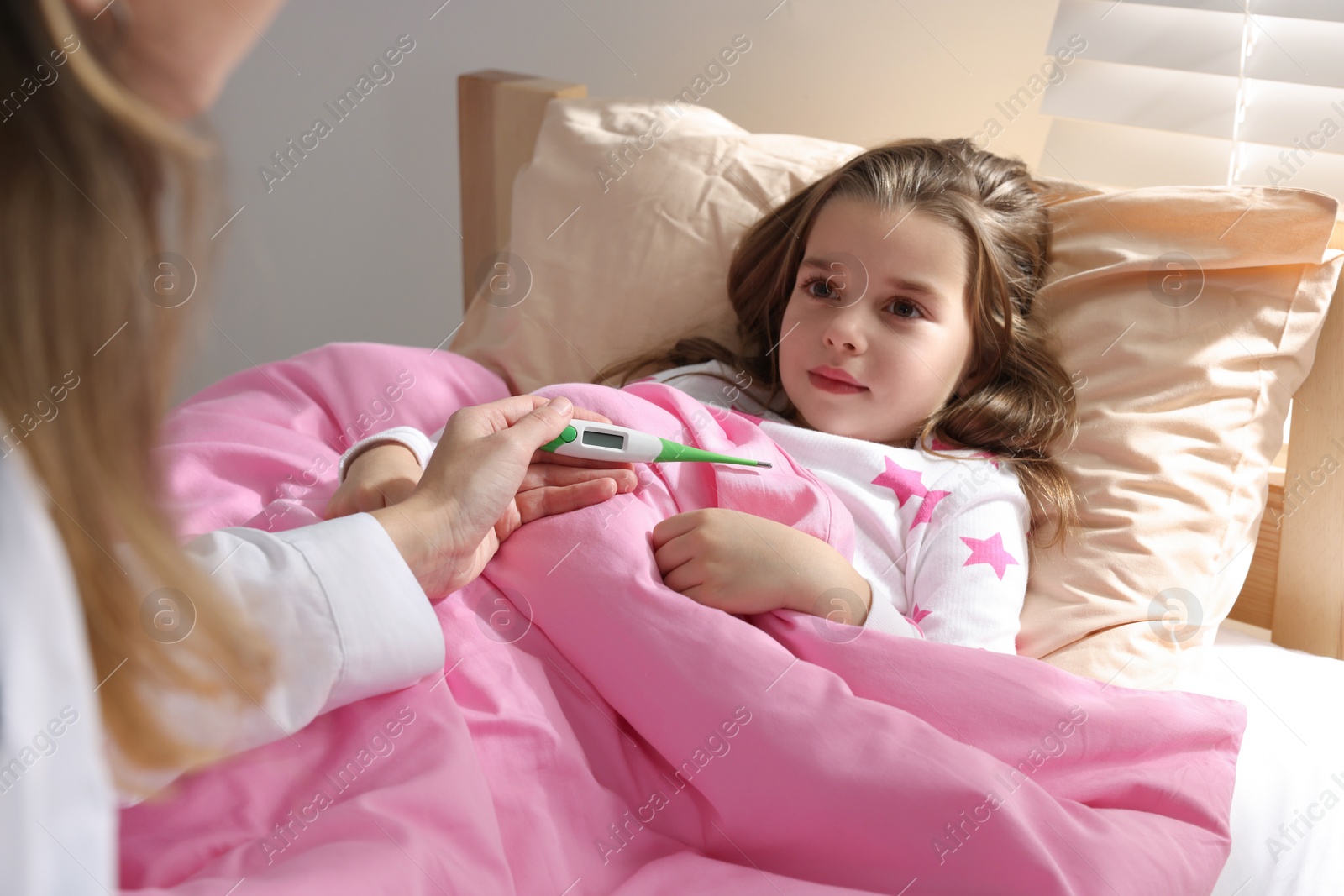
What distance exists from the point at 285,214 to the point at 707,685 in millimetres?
1781

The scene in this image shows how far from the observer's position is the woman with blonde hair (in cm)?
35

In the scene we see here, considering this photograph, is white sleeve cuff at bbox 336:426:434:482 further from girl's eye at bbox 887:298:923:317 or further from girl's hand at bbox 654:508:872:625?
girl's eye at bbox 887:298:923:317

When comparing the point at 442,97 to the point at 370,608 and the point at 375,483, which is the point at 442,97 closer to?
the point at 375,483

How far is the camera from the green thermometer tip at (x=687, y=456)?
822mm

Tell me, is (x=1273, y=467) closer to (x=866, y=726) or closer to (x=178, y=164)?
(x=866, y=726)

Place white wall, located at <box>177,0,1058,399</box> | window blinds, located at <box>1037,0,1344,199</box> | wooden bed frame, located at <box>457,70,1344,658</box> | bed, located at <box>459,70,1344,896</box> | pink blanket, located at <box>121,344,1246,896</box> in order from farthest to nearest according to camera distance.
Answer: white wall, located at <box>177,0,1058,399</box>
window blinds, located at <box>1037,0,1344,199</box>
wooden bed frame, located at <box>457,70,1344,658</box>
bed, located at <box>459,70,1344,896</box>
pink blanket, located at <box>121,344,1246,896</box>

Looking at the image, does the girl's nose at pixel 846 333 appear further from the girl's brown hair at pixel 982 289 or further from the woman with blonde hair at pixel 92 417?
the woman with blonde hair at pixel 92 417

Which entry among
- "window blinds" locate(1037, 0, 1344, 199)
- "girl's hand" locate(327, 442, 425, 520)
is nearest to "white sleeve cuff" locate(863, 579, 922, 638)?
"girl's hand" locate(327, 442, 425, 520)

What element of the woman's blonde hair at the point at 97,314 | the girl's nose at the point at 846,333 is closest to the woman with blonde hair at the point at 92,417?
the woman's blonde hair at the point at 97,314

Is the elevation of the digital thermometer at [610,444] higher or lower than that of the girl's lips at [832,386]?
higher

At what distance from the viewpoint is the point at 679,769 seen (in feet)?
2.20

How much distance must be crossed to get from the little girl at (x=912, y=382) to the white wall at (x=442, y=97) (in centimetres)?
32

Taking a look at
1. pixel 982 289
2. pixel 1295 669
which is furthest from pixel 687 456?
pixel 1295 669

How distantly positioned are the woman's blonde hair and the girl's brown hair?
0.78 metres
